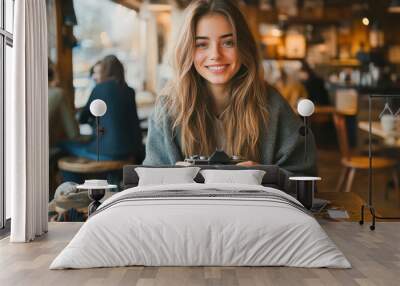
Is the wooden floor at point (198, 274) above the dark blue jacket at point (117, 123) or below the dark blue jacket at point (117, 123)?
below

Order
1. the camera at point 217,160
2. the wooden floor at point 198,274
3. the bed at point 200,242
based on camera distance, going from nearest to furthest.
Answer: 1. the wooden floor at point 198,274
2. the bed at point 200,242
3. the camera at point 217,160

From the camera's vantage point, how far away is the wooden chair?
816 centimetres

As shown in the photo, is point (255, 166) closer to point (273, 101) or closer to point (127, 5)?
point (273, 101)

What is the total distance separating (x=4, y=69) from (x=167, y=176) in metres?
1.99

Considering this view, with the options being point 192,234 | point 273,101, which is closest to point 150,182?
point 273,101

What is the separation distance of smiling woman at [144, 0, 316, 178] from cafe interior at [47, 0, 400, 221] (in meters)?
0.15

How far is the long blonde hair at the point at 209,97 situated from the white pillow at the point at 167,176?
62 cm

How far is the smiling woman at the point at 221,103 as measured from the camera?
817 centimetres

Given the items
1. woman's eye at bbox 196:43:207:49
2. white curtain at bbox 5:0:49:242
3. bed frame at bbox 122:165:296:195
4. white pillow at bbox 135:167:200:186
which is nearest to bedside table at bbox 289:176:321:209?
bed frame at bbox 122:165:296:195

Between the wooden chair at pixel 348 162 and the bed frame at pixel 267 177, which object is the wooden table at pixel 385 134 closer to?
the wooden chair at pixel 348 162

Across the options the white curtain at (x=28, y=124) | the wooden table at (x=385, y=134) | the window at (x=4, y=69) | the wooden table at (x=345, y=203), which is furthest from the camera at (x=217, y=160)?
the window at (x=4, y=69)

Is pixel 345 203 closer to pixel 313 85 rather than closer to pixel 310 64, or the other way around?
pixel 313 85

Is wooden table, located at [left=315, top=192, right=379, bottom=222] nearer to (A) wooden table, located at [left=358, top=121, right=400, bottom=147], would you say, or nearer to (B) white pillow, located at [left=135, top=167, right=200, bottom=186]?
(A) wooden table, located at [left=358, top=121, right=400, bottom=147]

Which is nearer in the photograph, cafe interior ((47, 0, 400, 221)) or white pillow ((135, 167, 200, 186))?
white pillow ((135, 167, 200, 186))
